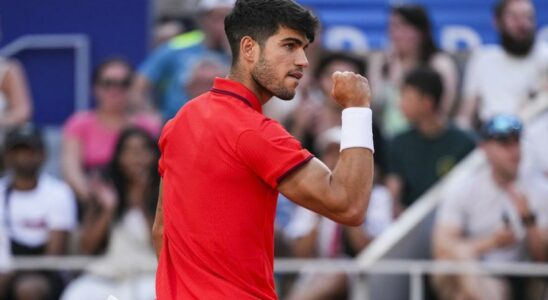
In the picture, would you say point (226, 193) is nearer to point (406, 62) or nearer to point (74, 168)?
point (74, 168)

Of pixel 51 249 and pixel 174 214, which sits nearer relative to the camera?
pixel 174 214

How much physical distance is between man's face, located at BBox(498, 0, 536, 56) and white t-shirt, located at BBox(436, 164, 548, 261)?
1.69 meters

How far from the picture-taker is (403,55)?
11.0 meters

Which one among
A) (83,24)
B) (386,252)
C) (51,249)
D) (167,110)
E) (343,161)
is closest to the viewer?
(343,161)

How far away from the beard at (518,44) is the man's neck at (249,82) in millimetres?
5591

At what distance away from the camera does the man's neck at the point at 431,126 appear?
33.4ft

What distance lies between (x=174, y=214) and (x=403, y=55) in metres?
5.86

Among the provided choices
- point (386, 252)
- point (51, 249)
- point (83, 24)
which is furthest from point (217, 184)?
point (83, 24)

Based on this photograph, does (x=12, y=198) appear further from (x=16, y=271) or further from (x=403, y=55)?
(x=403, y=55)

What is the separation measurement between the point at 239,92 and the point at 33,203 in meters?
5.09

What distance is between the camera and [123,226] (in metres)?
9.89

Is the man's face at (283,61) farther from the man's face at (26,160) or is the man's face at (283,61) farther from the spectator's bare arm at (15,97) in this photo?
the spectator's bare arm at (15,97)

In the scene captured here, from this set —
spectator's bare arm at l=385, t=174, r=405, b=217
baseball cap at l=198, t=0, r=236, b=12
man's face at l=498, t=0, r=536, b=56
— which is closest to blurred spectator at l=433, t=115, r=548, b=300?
spectator's bare arm at l=385, t=174, r=405, b=217

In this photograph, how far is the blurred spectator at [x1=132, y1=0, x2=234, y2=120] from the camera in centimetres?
1088
